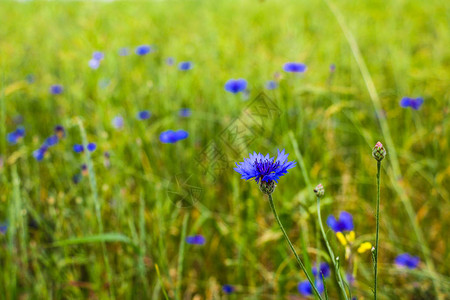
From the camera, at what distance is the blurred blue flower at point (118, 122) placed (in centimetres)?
167

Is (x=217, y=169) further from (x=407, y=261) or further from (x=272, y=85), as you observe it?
(x=272, y=85)

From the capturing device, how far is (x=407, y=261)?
3.51 ft

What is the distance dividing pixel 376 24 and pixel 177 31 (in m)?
1.66

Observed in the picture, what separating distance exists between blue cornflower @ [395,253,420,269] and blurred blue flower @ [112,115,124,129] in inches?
45.4

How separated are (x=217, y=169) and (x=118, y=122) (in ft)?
2.64

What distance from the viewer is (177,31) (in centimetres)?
343

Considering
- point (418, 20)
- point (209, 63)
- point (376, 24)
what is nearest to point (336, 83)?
point (209, 63)

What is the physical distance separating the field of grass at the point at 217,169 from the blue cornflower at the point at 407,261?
0.04 meters

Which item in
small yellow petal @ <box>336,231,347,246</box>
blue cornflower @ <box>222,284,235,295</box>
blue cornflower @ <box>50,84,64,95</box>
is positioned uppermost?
blue cornflower @ <box>50,84,64,95</box>

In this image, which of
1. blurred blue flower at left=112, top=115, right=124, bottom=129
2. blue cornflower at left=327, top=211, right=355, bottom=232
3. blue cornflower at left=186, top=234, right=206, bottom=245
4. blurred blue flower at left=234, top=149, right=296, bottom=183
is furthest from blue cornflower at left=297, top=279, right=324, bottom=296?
blurred blue flower at left=112, top=115, right=124, bottom=129

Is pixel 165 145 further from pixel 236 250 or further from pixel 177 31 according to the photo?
pixel 177 31

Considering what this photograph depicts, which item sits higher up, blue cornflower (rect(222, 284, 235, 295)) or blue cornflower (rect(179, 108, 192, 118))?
blue cornflower (rect(179, 108, 192, 118))

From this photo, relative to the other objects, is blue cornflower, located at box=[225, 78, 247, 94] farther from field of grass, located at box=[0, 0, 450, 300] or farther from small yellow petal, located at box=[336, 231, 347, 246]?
small yellow petal, located at box=[336, 231, 347, 246]

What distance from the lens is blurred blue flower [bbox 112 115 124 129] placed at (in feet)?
5.49
